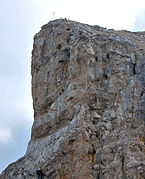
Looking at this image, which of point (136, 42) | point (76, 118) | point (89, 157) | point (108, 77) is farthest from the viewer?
point (136, 42)

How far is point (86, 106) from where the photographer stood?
3831cm

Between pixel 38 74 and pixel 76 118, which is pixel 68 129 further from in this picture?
pixel 38 74

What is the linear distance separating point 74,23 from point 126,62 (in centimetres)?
891

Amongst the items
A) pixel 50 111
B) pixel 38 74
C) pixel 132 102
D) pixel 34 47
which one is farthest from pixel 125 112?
pixel 34 47

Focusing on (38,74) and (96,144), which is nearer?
(96,144)

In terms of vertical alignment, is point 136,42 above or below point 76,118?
above

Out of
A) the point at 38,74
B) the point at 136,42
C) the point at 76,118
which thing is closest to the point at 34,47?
the point at 38,74

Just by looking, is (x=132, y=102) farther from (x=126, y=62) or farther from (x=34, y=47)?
(x=34, y=47)

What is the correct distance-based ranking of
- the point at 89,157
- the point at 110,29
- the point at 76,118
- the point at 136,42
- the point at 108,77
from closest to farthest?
the point at 89,157, the point at 76,118, the point at 108,77, the point at 136,42, the point at 110,29

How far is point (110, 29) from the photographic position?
159ft

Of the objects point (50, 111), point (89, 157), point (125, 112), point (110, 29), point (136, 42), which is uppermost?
point (110, 29)

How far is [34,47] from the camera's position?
50219 mm

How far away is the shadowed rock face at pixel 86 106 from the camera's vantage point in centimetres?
3481

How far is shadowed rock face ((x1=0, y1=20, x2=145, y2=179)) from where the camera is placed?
34812mm
